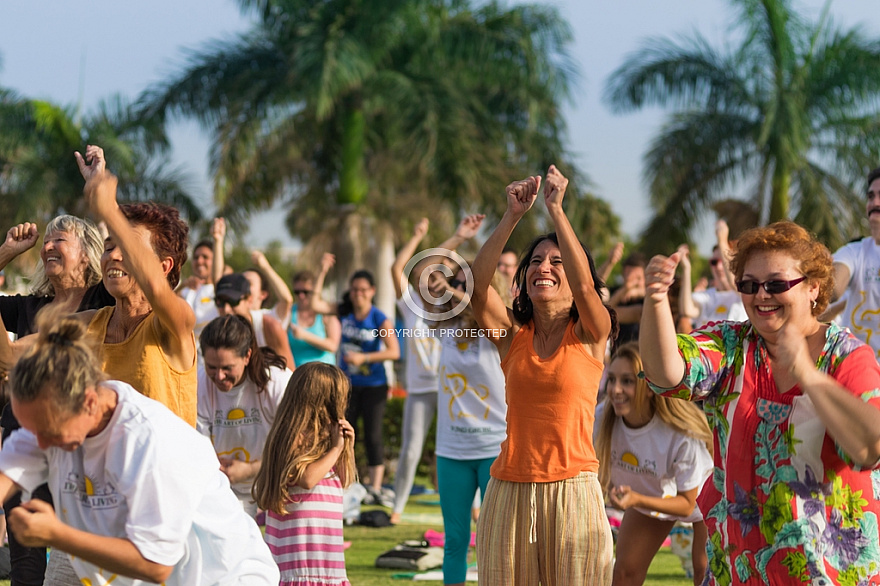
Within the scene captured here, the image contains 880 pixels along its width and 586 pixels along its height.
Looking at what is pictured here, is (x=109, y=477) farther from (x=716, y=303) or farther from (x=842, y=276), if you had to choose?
(x=716, y=303)

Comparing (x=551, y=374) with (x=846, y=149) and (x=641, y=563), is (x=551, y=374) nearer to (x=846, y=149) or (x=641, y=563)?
(x=641, y=563)

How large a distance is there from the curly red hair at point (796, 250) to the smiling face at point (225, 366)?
306 centimetres

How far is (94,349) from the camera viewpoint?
2.94 metres

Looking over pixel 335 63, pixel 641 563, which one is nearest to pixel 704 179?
pixel 335 63

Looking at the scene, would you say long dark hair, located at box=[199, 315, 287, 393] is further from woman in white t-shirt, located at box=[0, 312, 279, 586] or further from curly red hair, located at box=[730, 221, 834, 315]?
curly red hair, located at box=[730, 221, 834, 315]

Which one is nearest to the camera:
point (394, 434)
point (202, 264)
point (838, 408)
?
point (838, 408)

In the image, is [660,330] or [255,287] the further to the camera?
[255,287]

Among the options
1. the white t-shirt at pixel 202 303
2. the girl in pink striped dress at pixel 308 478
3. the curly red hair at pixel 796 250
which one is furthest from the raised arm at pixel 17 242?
the white t-shirt at pixel 202 303

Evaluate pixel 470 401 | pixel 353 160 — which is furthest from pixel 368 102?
pixel 470 401

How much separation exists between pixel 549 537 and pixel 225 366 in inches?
87.9

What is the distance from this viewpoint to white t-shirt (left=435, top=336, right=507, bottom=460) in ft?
20.1

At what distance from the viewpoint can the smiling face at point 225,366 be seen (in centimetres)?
552

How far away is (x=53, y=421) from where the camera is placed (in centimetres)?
266

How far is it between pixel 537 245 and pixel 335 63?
14354mm
